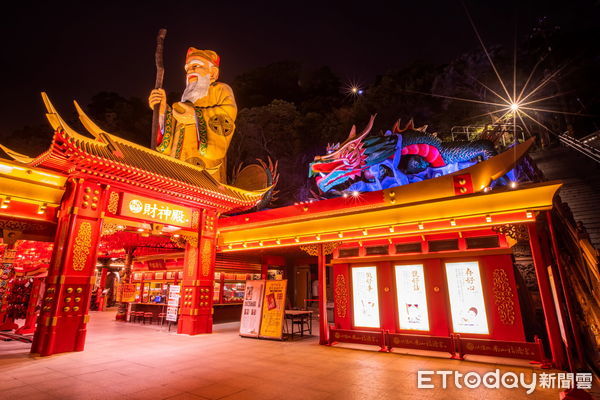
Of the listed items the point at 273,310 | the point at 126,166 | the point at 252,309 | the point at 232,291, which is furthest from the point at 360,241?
the point at 232,291

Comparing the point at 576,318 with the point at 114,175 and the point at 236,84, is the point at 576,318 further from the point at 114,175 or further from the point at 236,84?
the point at 236,84

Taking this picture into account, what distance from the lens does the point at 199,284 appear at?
11.5 m

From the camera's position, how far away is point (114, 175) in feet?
30.2

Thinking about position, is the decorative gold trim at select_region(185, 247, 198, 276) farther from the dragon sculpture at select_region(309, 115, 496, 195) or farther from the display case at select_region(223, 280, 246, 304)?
the dragon sculpture at select_region(309, 115, 496, 195)

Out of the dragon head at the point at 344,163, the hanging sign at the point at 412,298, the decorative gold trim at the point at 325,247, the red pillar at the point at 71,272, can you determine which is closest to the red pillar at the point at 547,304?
the hanging sign at the point at 412,298

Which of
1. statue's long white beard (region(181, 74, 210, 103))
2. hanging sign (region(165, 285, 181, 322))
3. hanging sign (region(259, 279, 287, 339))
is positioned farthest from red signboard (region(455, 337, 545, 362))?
statue's long white beard (region(181, 74, 210, 103))

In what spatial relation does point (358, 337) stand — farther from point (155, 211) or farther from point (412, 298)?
point (155, 211)

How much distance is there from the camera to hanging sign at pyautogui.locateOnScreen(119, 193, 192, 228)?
32.4 feet

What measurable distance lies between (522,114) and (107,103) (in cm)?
4234

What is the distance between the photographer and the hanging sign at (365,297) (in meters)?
9.95

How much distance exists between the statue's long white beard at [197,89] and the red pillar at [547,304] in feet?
42.7

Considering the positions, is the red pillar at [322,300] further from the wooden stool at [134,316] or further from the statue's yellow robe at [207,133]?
the wooden stool at [134,316]

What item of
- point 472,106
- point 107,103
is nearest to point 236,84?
point 107,103

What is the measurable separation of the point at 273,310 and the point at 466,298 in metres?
6.35
